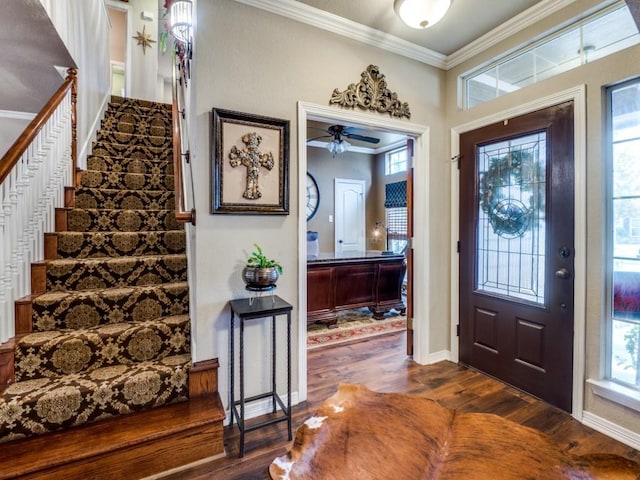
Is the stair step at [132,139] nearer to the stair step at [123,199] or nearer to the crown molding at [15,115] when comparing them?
the crown molding at [15,115]

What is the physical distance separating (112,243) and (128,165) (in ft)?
3.78

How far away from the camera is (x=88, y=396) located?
1695 millimetres

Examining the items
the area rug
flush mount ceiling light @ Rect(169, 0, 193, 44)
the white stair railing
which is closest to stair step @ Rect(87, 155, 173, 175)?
the white stair railing

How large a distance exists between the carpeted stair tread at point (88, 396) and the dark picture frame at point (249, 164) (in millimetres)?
1070

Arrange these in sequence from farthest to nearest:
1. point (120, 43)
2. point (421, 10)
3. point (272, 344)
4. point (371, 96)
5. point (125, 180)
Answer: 1. point (120, 43)
2. point (125, 180)
3. point (371, 96)
4. point (272, 344)
5. point (421, 10)

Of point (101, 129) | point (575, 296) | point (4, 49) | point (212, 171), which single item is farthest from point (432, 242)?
point (101, 129)

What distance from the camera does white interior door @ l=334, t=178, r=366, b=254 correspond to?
720cm

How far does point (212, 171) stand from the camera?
205cm

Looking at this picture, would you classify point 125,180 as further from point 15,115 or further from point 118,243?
point 15,115

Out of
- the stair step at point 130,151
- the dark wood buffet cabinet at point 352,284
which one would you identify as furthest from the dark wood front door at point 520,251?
the stair step at point 130,151

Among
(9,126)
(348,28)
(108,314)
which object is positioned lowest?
(108,314)

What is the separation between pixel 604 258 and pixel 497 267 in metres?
0.72

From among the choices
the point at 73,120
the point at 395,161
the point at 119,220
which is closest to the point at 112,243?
the point at 119,220

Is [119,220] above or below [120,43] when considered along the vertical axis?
below
